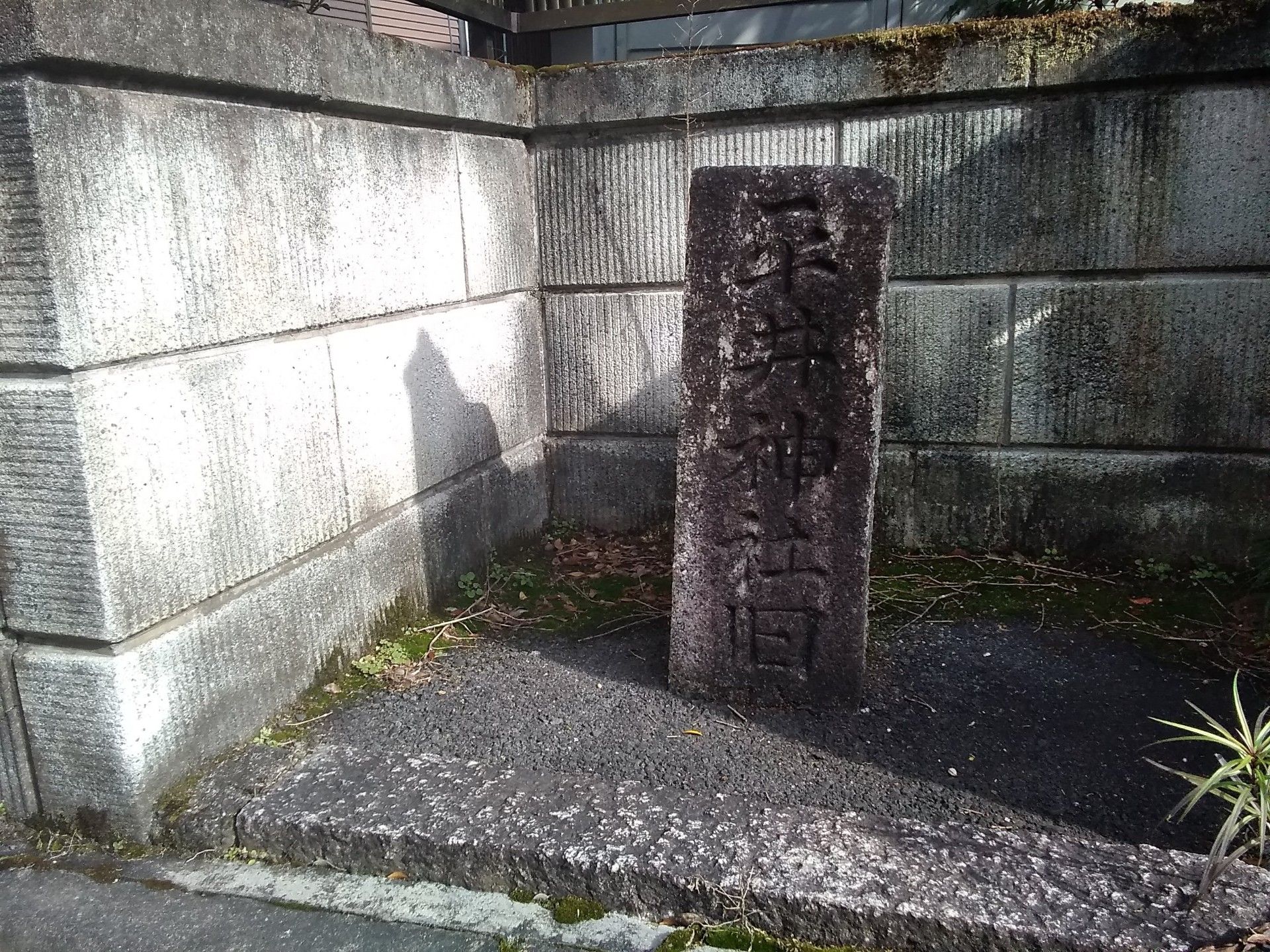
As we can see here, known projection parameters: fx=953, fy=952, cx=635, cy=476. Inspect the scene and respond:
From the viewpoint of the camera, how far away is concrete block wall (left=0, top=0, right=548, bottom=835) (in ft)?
8.15

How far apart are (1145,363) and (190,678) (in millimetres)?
4031

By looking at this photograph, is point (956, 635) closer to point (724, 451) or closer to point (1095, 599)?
point (1095, 599)

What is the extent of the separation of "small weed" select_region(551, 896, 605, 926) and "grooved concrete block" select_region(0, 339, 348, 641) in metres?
1.40

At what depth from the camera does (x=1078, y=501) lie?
446 cm

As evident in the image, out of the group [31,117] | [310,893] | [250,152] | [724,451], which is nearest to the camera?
[31,117]

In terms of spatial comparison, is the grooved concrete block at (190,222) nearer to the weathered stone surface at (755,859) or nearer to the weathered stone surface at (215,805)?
the weathered stone surface at (215,805)

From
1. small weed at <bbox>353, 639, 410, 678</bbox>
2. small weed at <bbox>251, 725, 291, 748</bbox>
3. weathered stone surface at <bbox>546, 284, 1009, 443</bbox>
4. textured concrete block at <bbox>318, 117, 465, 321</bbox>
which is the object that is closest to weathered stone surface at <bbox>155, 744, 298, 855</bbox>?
small weed at <bbox>251, 725, 291, 748</bbox>

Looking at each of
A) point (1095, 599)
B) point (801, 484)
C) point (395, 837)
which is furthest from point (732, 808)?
point (1095, 599)

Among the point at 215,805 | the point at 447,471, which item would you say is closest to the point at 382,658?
the point at 447,471

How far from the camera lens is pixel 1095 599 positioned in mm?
4129

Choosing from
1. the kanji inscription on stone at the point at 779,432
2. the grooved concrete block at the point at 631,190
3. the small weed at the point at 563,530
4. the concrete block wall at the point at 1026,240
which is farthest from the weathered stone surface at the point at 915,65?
the small weed at the point at 563,530

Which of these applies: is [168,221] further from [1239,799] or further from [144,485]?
[1239,799]

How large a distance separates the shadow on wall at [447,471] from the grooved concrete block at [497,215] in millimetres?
348

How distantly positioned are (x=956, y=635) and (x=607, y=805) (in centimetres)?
182
